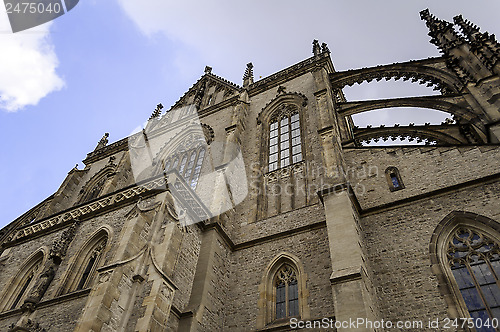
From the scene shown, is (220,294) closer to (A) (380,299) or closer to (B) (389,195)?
(A) (380,299)

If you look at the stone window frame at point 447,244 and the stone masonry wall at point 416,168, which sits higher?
the stone masonry wall at point 416,168

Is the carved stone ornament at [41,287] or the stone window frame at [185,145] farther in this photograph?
the stone window frame at [185,145]

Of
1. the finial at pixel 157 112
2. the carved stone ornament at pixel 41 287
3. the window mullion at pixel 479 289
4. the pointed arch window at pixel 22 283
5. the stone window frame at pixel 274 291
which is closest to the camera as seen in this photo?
the window mullion at pixel 479 289

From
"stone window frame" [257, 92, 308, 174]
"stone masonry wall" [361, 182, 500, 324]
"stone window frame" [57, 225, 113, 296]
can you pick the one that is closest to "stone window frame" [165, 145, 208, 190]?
"stone window frame" [257, 92, 308, 174]

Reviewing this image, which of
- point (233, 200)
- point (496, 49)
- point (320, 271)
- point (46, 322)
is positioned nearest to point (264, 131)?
point (233, 200)

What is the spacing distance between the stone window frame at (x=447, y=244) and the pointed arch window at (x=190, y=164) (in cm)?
954

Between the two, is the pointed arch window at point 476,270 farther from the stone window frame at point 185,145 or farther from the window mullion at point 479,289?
the stone window frame at point 185,145

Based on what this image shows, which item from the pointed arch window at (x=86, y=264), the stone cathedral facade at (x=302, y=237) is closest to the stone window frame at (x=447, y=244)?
the stone cathedral facade at (x=302, y=237)

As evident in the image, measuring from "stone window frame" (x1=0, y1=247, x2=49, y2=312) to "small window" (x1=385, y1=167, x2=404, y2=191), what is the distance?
9.87m

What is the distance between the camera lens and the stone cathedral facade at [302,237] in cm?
761

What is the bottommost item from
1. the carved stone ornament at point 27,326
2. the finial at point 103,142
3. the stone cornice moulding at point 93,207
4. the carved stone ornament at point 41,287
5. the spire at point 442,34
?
the carved stone ornament at point 27,326

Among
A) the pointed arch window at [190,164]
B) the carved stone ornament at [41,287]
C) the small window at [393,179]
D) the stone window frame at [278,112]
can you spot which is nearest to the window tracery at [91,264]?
the carved stone ornament at [41,287]

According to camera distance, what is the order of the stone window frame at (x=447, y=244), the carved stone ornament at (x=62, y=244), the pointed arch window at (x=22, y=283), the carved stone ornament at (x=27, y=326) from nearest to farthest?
the stone window frame at (x=447, y=244) < the carved stone ornament at (x=27, y=326) < the carved stone ornament at (x=62, y=244) < the pointed arch window at (x=22, y=283)

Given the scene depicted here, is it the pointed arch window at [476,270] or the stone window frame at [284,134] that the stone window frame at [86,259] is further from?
the pointed arch window at [476,270]
